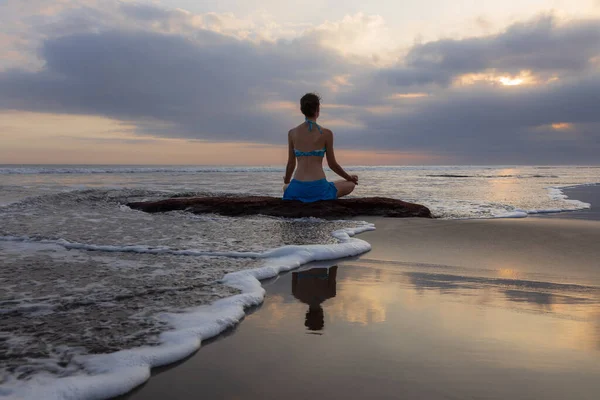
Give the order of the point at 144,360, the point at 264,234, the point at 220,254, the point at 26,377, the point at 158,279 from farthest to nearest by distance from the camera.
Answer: the point at 264,234
the point at 220,254
the point at 158,279
the point at 144,360
the point at 26,377

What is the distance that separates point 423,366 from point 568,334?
0.92 m

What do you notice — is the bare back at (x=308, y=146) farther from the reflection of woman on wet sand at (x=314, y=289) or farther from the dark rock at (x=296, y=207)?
the reflection of woman on wet sand at (x=314, y=289)

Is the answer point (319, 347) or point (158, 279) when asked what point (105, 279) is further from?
point (319, 347)

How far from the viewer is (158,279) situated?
3404mm

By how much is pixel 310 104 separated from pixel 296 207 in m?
1.68

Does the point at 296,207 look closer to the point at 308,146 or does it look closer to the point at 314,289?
the point at 308,146

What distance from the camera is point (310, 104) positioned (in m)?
6.76

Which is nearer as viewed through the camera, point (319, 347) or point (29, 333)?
point (319, 347)

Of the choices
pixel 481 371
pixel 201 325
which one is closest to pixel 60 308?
pixel 201 325

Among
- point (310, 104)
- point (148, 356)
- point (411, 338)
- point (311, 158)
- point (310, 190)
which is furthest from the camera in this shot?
point (310, 190)

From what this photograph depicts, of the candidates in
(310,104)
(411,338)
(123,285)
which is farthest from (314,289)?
(310,104)

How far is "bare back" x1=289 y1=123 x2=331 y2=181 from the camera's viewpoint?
7000 mm

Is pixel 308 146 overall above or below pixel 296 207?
above

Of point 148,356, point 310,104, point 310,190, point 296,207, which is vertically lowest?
point 148,356
